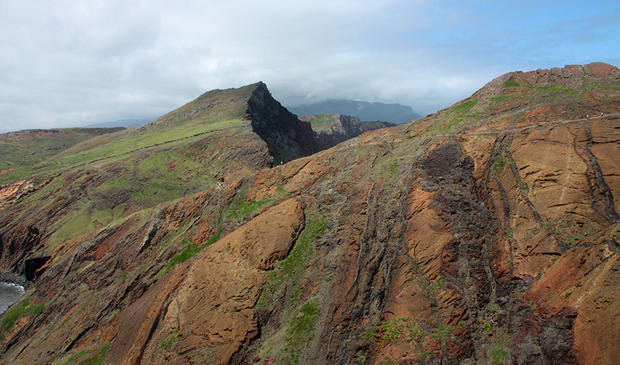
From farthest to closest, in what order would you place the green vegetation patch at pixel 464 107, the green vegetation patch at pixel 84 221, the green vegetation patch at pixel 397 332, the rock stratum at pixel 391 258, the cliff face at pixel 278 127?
1. the cliff face at pixel 278 127
2. the green vegetation patch at pixel 84 221
3. the green vegetation patch at pixel 464 107
4. the green vegetation patch at pixel 397 332
5. the rock stratum at pixel 391 258

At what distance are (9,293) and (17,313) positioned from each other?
76.3ft

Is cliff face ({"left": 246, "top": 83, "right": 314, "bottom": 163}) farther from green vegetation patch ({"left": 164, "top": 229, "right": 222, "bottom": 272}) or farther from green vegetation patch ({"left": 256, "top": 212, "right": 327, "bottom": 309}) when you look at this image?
green vegetation patch ({"left": 256, "top": 212, "right": 327, "bottom": 309})

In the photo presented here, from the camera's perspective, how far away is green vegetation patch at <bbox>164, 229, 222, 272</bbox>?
23.8 m

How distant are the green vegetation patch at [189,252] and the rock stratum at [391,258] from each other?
0.89ft

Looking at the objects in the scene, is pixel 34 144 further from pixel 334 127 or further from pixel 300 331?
pixel 300 331

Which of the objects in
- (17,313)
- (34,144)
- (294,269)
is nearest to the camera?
(294,269)

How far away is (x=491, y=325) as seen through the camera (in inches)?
558

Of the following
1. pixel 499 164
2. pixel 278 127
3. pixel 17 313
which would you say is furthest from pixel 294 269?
pixel 278 127

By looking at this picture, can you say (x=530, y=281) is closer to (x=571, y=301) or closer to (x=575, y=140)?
(x=571, y=301)

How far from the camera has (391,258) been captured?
1750cm

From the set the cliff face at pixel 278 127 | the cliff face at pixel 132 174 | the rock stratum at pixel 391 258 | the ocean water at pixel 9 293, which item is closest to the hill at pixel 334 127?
the cliff face at pixel 278 127

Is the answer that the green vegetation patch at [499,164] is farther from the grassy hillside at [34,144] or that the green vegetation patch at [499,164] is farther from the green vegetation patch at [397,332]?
the grassy hillside at [34,144]

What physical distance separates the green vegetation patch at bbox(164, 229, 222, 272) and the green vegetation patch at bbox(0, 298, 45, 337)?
14.2 m

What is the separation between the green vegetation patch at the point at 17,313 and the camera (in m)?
26.9
